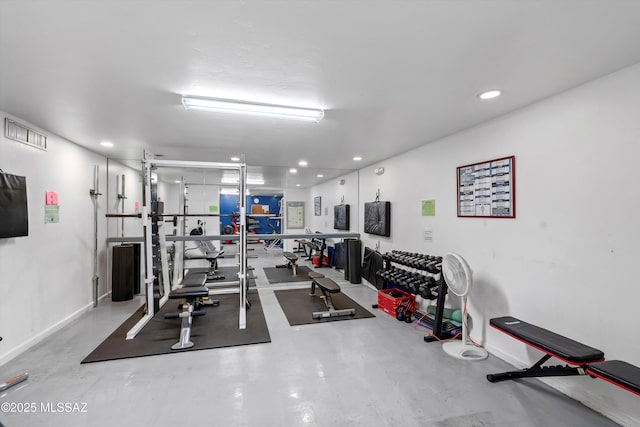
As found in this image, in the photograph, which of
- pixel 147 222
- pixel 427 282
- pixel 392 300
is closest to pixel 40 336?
pixel 147 222

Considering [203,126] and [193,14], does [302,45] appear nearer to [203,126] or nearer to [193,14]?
[193,14]

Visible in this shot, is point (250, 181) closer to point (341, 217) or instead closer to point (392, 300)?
point (341, 217)

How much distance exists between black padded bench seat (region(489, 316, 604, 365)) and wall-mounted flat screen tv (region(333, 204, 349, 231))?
3.73 meters

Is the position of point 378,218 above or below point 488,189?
below

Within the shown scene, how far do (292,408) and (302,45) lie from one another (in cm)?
234

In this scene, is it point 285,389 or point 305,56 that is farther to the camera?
point 285,389

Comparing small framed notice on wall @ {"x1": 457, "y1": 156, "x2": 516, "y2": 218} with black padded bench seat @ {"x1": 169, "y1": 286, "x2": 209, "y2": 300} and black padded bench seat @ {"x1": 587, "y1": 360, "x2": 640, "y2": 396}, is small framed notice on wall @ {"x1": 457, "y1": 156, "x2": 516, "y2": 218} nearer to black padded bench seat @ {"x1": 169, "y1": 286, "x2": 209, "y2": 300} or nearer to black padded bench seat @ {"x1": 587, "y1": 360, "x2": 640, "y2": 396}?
black padded bench seat @ {"x1": 587, "y1": 360, "x2": 640, "y2": 396}

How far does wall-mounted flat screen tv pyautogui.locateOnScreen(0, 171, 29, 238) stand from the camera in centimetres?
232

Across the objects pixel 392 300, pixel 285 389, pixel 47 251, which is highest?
pixel 47 251

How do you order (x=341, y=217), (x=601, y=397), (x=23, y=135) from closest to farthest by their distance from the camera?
(x=601, y=397)
(x=23, y=135)
(x=341, y=217)

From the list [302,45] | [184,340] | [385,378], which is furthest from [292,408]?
[302,45]

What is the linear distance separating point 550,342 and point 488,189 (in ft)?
4.72

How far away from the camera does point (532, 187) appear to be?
91.7 inches

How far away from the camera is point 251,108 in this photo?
234 centimetres
